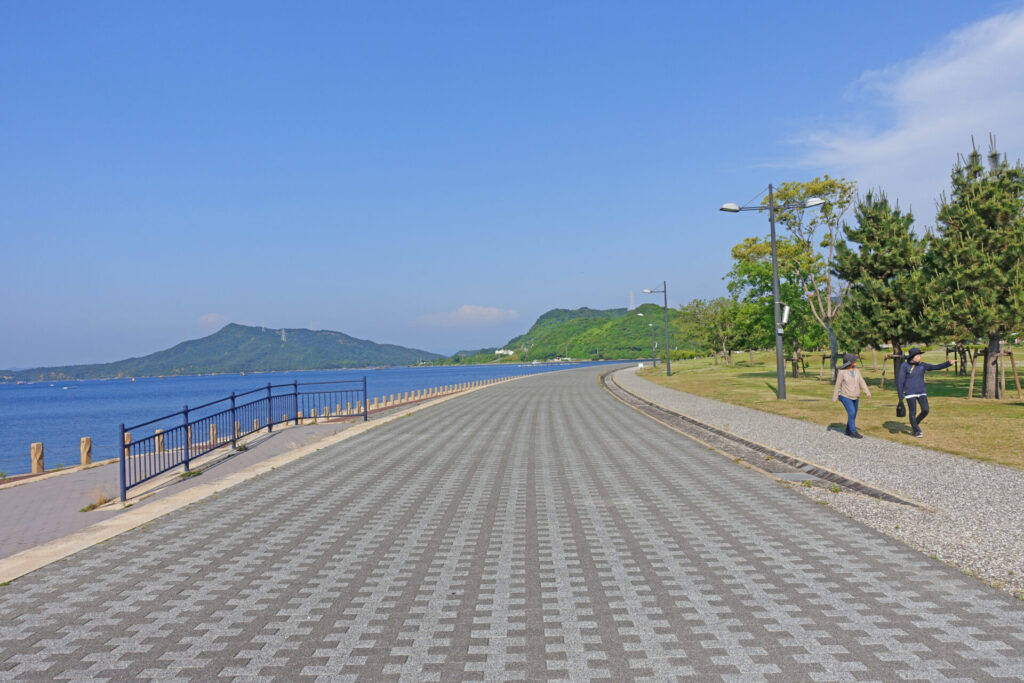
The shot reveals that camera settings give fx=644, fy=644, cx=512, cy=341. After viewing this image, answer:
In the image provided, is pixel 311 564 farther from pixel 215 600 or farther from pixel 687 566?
pixel 687 566

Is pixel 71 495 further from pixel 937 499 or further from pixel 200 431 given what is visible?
pixel 937 499

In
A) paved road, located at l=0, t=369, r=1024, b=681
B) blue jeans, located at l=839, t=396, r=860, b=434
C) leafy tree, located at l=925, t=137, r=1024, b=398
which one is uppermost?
leafy tree, located at l=925, t=137, r=1024, b=398

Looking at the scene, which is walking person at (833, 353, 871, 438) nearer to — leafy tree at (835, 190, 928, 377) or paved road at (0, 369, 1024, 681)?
paved road at (0, 369, 1024, 681)

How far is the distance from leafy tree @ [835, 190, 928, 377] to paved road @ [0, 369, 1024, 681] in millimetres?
20768

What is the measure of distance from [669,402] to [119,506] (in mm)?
19695

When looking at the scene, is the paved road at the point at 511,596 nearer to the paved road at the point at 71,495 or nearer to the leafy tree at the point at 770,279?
the paved road at the point at 71,495

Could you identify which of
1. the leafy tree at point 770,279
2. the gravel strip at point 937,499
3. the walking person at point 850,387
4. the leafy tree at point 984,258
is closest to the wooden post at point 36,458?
the gravel strip at point 937,499

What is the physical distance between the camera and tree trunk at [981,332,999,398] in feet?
67.3

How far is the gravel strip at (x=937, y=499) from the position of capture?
5.54 metres

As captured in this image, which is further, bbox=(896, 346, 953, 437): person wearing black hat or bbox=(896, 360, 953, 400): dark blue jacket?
bbox=(896, 360, 953, 400): dark blue jacket

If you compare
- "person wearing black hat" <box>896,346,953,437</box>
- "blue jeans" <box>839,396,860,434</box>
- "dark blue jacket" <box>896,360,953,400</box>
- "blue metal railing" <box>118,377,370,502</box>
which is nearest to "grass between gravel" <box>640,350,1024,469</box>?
"person wearing black hat" <box>896,346,953,437</box>

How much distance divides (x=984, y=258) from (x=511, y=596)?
21575 mm

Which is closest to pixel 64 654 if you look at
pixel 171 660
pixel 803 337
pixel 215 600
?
pixel 171 660

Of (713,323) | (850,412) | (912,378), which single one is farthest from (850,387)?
(713,323)
